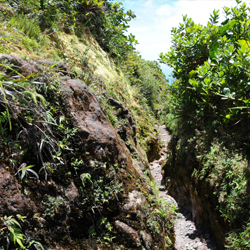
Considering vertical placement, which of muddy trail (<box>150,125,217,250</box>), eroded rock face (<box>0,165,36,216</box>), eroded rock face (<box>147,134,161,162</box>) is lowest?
muddy trail (<box>150,125,217,250</box>)

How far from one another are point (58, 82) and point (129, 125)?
2.50 meters

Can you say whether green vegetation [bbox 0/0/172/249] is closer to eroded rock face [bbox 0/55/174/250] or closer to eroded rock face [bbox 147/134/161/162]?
eroded rock face [bbox 0/55/174/250]

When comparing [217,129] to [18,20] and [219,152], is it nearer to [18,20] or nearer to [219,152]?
[219,152]

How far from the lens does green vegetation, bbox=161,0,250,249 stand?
3.98 meters

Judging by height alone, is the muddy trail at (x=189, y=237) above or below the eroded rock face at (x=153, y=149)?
below

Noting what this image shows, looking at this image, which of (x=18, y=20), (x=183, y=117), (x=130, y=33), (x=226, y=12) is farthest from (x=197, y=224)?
(x=130, y=33)

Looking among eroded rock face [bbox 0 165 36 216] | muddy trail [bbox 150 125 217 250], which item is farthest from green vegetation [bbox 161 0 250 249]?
eroded rock face [bbox 0 165 36 216]

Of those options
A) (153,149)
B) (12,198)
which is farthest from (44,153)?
(153,149)

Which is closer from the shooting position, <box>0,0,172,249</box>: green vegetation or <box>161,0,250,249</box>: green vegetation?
<box>0,0,172,249</box>: green vegetation

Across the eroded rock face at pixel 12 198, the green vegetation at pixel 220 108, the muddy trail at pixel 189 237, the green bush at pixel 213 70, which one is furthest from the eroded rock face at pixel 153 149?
the eroded rock face at pixel 12 198

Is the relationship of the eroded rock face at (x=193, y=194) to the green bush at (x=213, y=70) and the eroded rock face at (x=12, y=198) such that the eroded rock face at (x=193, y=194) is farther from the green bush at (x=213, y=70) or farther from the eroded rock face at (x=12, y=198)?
the eroded rock face at (x=12, y=198)

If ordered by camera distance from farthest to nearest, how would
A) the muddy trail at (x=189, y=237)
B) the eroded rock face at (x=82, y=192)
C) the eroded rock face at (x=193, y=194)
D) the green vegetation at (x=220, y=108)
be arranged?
the muddy trail at (x=189, y=237) < the eroded rock face at (x=193, y=194) < the green vegetation at (x=220, y=108) < the eroded rock face at (x=82, y=192)

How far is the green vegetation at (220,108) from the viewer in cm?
398

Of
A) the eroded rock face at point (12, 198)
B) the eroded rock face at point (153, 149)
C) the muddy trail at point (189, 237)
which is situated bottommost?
the muddy trail at point (189, 237)
